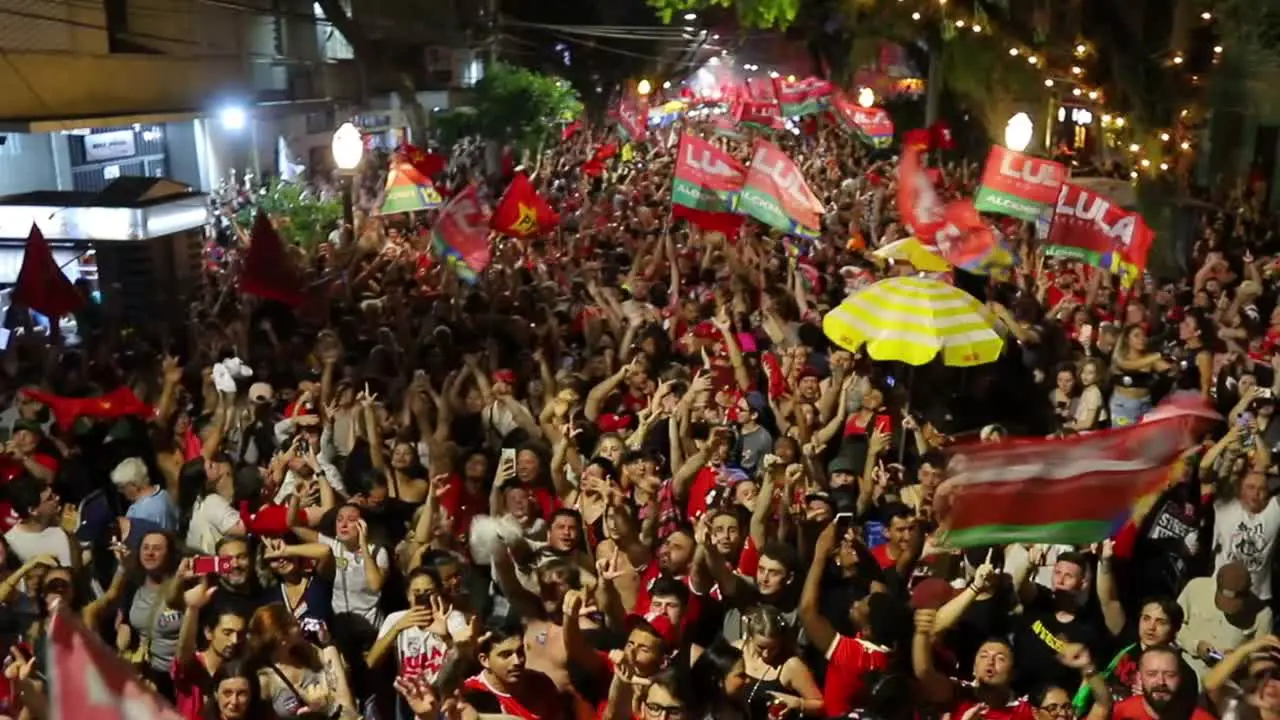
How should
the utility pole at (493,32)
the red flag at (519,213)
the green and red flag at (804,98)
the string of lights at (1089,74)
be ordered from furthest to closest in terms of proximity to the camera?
1. the green and red flag at (804,98)
2. the utility pole at (493,32)
3. the string of lights at (1089,74)
4. the red flag at (519,213)

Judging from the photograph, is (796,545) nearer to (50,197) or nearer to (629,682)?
(629,682)

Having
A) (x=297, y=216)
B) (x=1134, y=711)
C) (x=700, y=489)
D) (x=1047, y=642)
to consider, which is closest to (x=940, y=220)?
(x=700, y=489)

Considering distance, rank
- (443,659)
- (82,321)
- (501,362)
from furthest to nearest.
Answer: (82,321) < (501,362) < (443,659)

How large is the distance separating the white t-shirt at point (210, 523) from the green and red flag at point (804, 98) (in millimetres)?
31014

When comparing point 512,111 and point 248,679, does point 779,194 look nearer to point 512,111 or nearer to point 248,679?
point 248,679

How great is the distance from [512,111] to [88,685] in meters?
27.5

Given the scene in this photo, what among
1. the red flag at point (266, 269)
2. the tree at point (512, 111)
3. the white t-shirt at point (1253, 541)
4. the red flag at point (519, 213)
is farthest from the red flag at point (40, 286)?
the tree at point (512, 111)

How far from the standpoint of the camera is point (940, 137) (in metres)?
28.4

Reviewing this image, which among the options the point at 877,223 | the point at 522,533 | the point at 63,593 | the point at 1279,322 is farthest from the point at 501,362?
the point at 877,223

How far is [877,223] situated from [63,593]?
13.7 meters

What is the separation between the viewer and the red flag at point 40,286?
11219mm

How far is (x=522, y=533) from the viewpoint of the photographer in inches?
271

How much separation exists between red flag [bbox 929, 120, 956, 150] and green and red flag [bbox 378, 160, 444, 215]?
1445 cm

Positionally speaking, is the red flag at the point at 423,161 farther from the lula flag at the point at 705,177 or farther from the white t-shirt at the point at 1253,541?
the white t-shirt at the point at 1253,541
